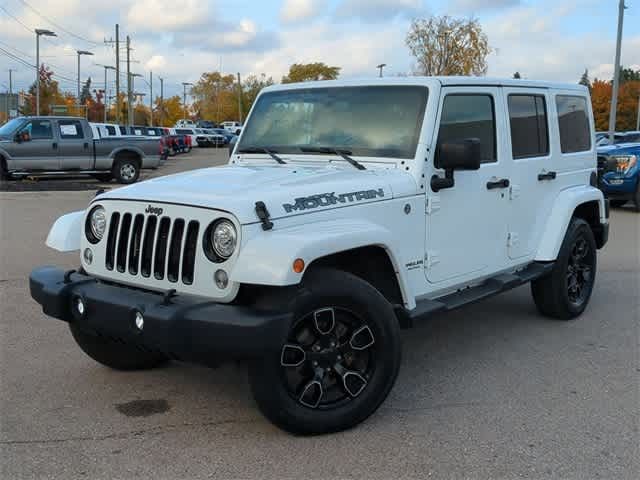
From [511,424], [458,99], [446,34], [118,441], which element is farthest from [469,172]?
[446,34]

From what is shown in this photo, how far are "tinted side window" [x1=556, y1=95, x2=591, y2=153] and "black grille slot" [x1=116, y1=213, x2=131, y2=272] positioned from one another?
3.82 metres

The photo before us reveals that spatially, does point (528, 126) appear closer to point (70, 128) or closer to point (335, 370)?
point (335, 370)

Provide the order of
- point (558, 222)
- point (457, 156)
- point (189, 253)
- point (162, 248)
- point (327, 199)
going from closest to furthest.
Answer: point (189, 253) < point (162, 248) < point (327, 199) < point (457, 156) < point (558, 222)

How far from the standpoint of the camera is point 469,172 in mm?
4805

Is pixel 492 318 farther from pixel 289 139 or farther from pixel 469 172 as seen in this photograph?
pixel 289 139

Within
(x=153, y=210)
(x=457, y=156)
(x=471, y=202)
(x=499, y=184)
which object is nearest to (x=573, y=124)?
(x=499, y=184)

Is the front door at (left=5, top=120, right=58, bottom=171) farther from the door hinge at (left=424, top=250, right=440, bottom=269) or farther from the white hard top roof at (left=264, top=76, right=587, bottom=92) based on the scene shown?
the door hinge at (left=424, top=250, right=440, bottom=269)

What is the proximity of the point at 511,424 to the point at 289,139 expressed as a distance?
96.8 inches

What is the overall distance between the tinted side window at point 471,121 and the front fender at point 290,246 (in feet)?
3.78

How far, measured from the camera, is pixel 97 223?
13.6 ft

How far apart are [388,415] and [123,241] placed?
183cm

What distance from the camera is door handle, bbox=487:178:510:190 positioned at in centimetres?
501

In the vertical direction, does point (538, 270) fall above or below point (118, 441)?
above

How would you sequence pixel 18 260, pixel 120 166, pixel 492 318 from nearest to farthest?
1. pixel 492 318
2. pixel 18 260
3. pixel 120 166
